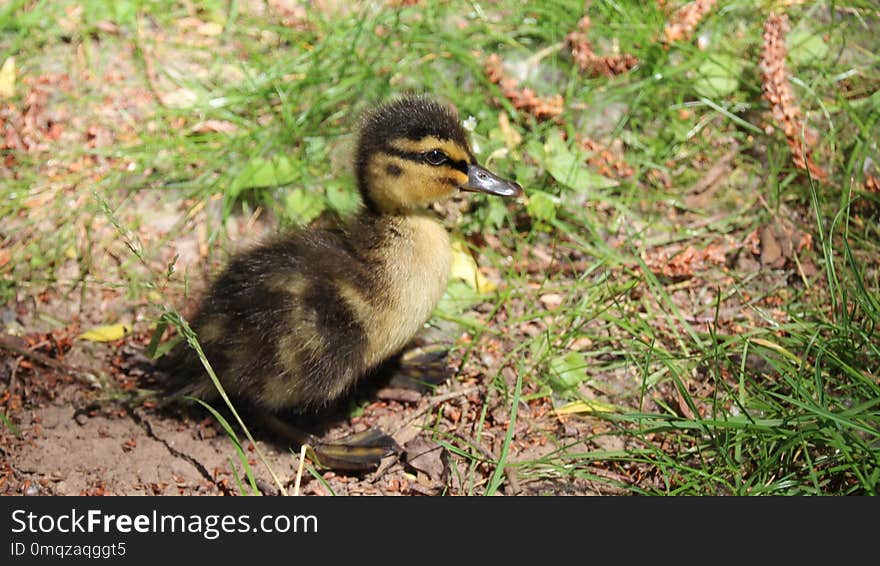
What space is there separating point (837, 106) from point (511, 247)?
4.41 ft

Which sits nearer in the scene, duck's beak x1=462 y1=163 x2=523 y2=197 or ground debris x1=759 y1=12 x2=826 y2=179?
duck's beak x1=462 y1=163 x2=523 y2=197

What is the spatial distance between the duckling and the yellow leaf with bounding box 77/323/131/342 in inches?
18.7

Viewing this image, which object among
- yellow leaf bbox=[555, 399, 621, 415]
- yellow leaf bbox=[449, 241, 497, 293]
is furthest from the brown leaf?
yellow leaf bbox=[449, 241, 497, 293]

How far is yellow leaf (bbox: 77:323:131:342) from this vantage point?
313 cm

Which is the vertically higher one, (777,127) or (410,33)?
(410,33)

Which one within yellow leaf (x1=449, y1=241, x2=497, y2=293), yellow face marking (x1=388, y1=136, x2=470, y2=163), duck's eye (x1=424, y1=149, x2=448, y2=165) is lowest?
yellow leaf (x1=449, y1=241, x2=497, y2=293)

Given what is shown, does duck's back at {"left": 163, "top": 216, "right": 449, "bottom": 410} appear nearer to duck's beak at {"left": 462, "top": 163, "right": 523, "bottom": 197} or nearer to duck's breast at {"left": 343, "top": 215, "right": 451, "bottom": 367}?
duck's breast at {"left": 343, "top": 215, "right": 451, "bottom": 367}

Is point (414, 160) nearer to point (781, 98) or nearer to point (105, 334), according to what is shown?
point (105, 334)

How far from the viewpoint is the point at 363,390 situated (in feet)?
9.96

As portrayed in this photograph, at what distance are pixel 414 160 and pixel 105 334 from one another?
128 centimetres

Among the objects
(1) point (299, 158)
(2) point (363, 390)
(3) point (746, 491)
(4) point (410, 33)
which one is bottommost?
(2) point (363, 390)
